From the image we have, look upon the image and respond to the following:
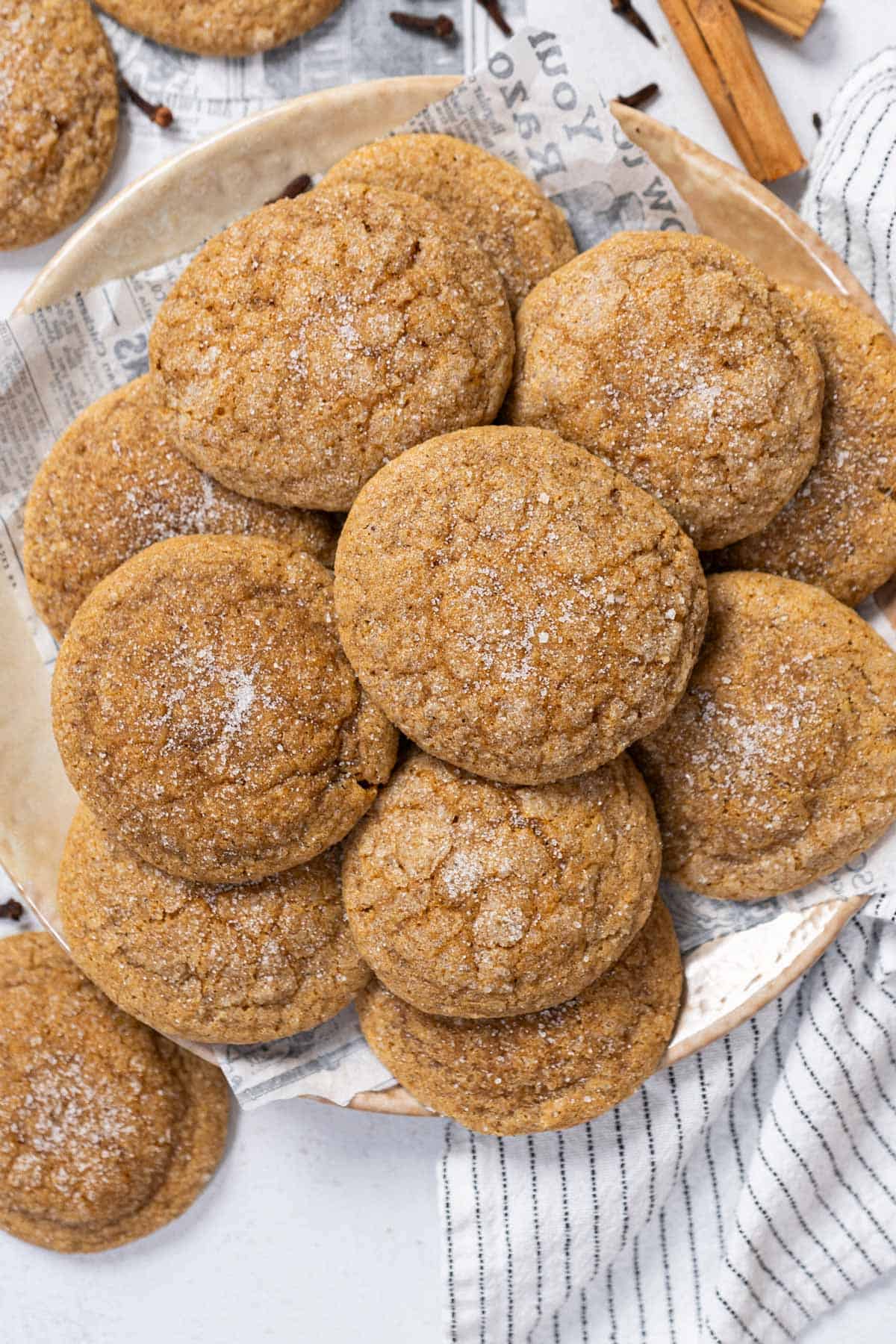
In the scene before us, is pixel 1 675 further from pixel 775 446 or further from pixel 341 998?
pixel 775 446

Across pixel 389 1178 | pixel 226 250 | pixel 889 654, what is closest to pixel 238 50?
pixel 226 250

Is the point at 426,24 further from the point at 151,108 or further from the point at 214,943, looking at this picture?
the point at 214,943

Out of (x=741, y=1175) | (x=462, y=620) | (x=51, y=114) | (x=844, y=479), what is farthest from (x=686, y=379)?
(x=741, y=1175)

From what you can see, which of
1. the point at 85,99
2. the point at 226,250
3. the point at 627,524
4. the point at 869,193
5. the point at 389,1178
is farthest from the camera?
the point at 389,1178

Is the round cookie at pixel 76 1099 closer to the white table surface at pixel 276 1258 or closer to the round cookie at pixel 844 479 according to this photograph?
the white table surface at pixel 276 1258

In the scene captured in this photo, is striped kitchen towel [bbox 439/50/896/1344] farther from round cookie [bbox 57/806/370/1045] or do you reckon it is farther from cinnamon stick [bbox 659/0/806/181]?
round cookie [bbox 57/806/370/1045]

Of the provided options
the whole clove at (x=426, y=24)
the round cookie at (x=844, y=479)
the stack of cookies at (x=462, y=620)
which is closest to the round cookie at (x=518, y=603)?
the stack of cookies at (x=462, y=620)
